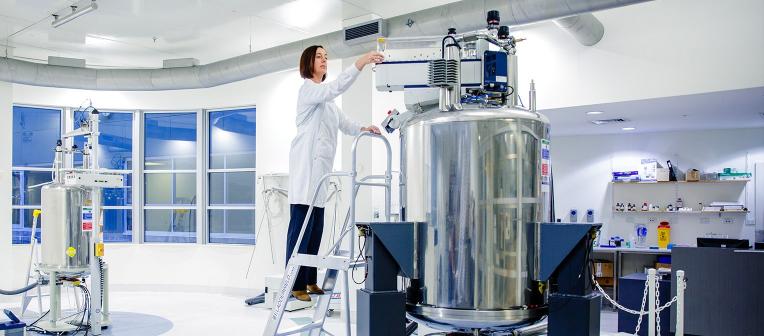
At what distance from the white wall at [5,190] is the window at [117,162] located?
5.02 ft

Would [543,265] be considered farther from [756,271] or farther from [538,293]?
[756,271]

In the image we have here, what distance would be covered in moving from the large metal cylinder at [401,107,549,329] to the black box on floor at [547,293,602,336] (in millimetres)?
113

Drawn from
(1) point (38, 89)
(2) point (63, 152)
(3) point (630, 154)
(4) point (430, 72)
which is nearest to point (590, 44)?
(3) point (630, 154)

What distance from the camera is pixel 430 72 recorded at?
288cm

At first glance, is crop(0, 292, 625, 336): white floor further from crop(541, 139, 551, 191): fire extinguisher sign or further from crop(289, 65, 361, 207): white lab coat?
crop(541, 139, 551, 191): fire extinguisher sign

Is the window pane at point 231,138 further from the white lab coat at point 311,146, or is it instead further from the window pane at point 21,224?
the white lab coat at point 311,146

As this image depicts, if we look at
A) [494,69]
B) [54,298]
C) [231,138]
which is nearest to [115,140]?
[231,138]

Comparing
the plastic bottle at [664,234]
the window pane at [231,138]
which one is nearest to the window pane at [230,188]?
the window pane at [231,138]

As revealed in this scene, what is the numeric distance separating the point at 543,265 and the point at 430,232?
530 millimetres

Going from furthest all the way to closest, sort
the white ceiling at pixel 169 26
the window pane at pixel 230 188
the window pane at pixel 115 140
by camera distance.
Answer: the window pane at pixel 115 140, the window pane at pixel 230 188, the white ceiling at pixel 169 26

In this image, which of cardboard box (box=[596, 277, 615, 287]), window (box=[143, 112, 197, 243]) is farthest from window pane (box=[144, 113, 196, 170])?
cardboard box (box=[596, 277, 615, 287])

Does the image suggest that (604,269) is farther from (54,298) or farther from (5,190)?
(5,190)

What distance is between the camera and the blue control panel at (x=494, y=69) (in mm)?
2848

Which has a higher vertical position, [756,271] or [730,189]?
[730,189]
